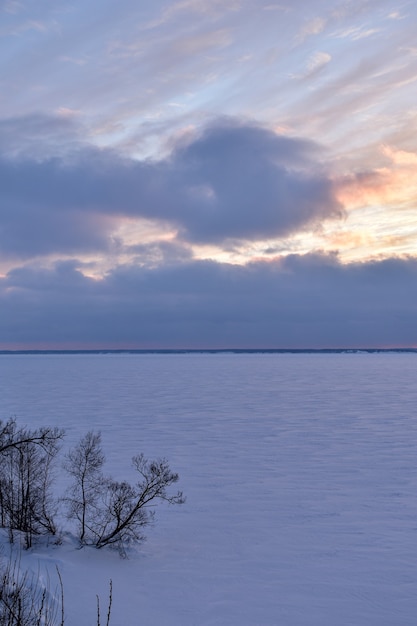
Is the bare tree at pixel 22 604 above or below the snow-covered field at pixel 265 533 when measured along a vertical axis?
above

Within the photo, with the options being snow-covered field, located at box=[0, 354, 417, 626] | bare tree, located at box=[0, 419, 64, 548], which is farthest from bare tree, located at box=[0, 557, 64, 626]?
bare tree, located at box=[0, 419, 64, 548]

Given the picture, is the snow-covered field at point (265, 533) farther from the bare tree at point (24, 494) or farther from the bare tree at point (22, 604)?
the bare tree at point (22, 604)

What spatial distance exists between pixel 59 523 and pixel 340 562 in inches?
438

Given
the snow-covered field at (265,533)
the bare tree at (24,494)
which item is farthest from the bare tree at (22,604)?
the bare tree at (24,494)

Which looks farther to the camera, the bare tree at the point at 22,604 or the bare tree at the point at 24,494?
the bare tree at the point at 24,494

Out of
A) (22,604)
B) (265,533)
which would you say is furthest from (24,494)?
(22,604)

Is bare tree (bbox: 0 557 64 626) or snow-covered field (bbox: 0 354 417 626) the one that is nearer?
bare tree (bbox: 0 557 64 626)

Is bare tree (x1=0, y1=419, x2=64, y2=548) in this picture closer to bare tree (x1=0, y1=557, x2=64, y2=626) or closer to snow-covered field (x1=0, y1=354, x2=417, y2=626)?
snow-covered field (x1=0, y1=354, x2=417, y2=626)

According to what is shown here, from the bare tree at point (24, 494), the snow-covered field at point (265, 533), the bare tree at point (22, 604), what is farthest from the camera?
the bare tree at point (24, 494)

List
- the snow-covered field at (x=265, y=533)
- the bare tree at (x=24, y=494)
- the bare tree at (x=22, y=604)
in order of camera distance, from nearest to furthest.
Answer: the bare tree at (x=22, y=604), the snow-covered field at (x=265, y=533), the bare tree at (x=24, y=494)

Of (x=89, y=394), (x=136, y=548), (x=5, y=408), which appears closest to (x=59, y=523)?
(x=136, y=548)

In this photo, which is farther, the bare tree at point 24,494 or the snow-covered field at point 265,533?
the bare tree at point 24,494

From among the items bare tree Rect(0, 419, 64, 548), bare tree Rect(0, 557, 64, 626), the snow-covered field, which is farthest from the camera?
bare tree Rect(0, 419, 64, 548)

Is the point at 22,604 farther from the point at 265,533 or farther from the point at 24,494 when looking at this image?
the point at 265,533
